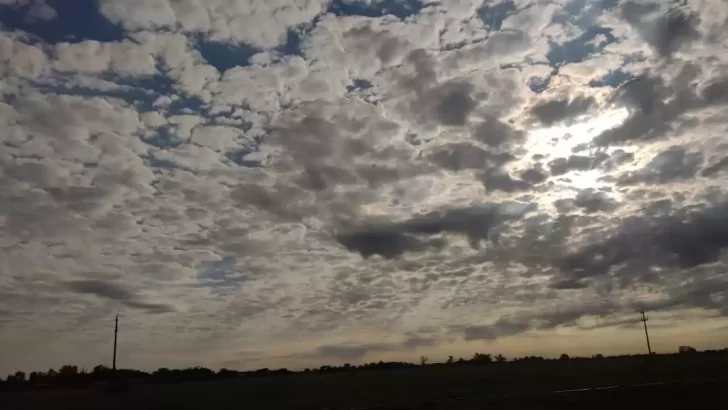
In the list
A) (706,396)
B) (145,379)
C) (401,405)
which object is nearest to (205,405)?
(401,405)

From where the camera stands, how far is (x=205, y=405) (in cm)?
7412

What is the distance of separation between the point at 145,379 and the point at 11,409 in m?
91.0

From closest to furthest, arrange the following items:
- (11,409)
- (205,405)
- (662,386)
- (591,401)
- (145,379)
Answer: (591,401) → (662,386) → (205,405) → (11,409) → (145,379)

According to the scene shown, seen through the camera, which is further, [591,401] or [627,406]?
[591,401]

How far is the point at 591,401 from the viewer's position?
52.9 metres

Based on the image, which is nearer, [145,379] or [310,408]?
[310,408]

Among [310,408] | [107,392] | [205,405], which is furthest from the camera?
[107,392]

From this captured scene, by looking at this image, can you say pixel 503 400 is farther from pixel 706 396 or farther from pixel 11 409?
pixel 11 409

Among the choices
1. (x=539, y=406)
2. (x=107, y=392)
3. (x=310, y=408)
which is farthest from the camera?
(x=107, y=392)

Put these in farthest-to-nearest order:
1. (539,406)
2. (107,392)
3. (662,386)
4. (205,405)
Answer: (107,392) → (205,405) → (662,386) → (539,406)

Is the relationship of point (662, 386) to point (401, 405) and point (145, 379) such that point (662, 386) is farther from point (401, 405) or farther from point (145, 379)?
point (145, 379)

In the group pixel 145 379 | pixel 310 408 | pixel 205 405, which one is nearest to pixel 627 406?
pixel 310 408

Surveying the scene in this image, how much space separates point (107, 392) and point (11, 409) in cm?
3688

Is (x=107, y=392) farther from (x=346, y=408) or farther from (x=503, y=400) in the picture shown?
(x=503, y=400)
